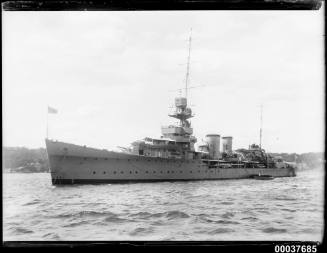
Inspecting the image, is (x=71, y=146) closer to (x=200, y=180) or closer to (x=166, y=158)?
(x=166, y=158)

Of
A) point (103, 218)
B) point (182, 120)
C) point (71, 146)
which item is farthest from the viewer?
point (182, 120)

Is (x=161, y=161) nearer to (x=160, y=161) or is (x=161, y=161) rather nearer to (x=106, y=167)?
(x=160, y=161)

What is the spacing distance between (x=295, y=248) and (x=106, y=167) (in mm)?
26885

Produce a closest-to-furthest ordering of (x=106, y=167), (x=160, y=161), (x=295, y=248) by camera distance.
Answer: (x=295, y=248)
(x=106, y=167)
(x=160, y=161)

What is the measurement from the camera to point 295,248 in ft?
12.5

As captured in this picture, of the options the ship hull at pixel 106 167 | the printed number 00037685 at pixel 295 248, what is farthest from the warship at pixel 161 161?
the printed number 00037685 at pixel 295 248

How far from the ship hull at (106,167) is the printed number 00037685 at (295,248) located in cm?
2602

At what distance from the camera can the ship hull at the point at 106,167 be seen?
28500 millimetres

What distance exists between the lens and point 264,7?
3846 millimetres

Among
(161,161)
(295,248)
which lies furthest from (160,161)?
(295,248)

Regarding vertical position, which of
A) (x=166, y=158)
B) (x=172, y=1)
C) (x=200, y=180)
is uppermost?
(x=172, y=1)

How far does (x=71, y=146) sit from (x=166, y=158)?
999 centimetres

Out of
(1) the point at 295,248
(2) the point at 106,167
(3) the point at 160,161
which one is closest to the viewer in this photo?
(1) the point at 295,248

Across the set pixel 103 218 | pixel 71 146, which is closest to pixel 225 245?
pixel 103 218
